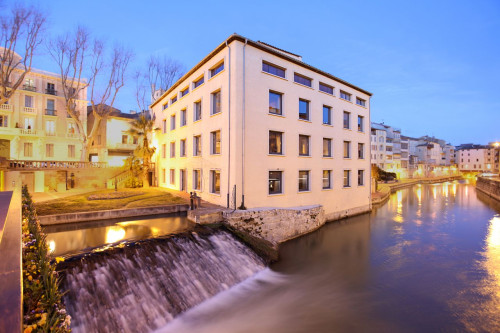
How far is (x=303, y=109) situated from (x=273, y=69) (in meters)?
4.07

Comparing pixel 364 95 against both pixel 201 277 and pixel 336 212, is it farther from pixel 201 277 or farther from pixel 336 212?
pixel 201 277

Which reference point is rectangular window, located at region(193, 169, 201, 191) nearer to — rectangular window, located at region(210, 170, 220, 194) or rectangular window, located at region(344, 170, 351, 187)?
rectangular window, located at region(210, 170, 220, 194)

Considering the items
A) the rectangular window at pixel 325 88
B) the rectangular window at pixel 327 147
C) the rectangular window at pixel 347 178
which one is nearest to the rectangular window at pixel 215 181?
the rectangular window at pixel 327 147

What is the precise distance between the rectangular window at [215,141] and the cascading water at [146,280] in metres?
8.01

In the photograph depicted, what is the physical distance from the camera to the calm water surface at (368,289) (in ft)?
27.0

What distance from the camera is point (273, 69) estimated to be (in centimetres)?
1775

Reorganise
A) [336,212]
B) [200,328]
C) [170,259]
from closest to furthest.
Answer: [200,328] < [170,259] < [336,212]

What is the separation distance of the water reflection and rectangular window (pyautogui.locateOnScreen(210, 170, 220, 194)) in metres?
3.89

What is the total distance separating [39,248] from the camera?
576 centimetres

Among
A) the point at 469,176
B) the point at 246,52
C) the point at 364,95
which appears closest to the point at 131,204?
the point at 246,52

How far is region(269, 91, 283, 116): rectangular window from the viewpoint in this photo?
693 inches

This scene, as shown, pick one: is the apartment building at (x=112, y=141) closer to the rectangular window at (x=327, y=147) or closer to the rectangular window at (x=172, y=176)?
the rectangular window at (x=172, y=176)

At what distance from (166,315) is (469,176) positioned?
442 ft

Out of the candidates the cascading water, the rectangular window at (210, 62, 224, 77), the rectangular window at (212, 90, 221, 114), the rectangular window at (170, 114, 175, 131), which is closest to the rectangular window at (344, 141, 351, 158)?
the rectangular window at (212, 90, 221, 114)
